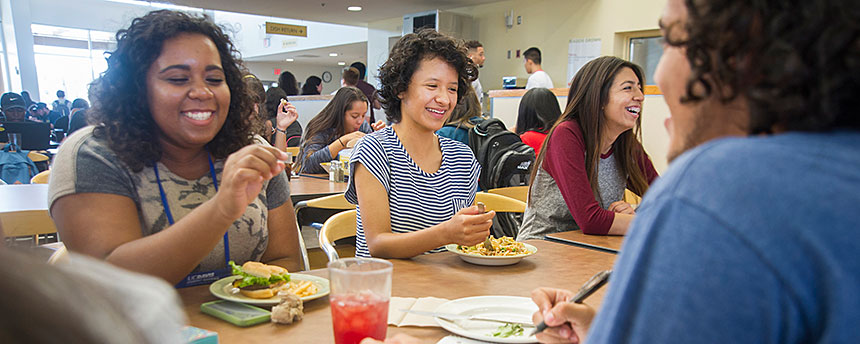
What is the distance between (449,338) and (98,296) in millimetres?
788

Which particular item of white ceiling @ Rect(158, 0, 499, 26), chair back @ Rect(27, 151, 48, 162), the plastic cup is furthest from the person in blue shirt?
white ceiling @ Rect(158, 0, 499, 26)

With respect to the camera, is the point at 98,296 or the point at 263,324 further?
the point at 263,324

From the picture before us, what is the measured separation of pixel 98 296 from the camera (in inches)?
11.2

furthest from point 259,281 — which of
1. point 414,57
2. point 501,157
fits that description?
point 501,157

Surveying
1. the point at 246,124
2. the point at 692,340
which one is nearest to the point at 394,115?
the point at 246,124

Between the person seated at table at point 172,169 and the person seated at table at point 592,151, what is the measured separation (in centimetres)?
106

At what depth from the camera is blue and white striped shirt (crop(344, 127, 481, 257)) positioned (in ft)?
6.01

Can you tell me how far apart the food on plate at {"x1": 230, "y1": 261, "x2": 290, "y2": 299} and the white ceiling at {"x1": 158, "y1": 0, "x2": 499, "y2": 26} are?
31.4ft

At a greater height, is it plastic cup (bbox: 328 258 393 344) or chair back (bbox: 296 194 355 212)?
plastic cup (bbox: 328 258 393 344)

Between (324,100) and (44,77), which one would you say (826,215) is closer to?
(324,100)

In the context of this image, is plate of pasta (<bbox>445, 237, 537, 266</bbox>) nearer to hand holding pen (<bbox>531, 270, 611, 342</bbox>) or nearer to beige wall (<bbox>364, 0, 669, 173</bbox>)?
hand holding pen (<bbox>531, 270, 611, 342</bbox>)

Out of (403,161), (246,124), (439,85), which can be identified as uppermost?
(439,85)

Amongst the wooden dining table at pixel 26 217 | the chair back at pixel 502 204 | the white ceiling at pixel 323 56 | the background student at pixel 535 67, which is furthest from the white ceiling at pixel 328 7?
the wooden dining table at pixel 26 217

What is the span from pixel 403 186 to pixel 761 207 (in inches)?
58.8
